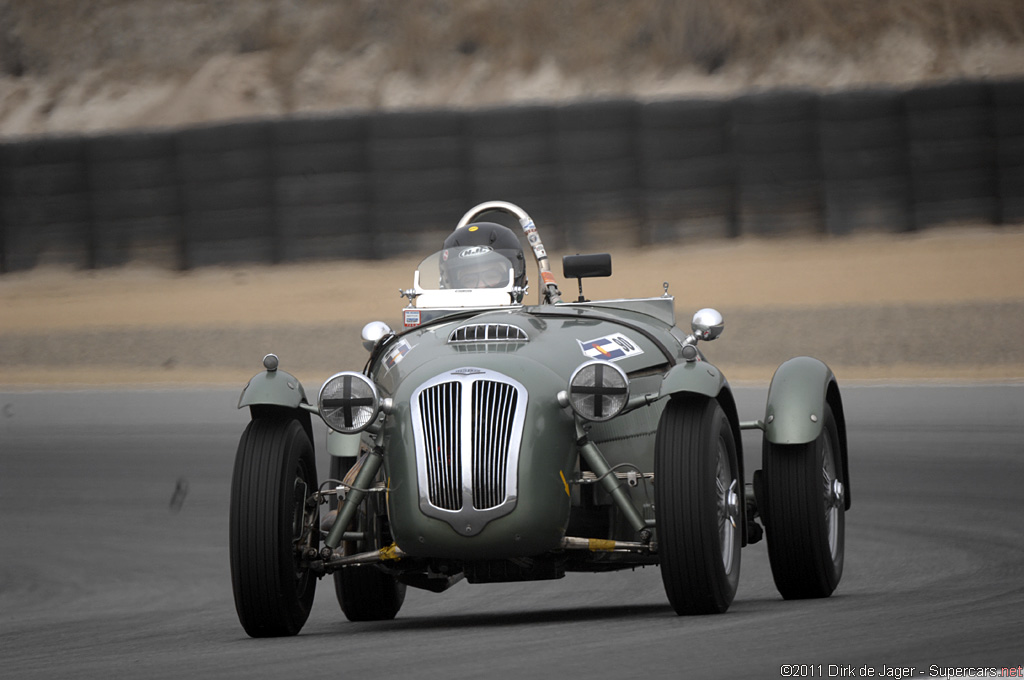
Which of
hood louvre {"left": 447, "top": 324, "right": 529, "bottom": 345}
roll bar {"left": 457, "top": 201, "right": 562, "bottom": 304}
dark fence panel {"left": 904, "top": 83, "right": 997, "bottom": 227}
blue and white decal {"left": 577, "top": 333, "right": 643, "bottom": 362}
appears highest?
dark fence panel {"left": 904, "top": 83, "right": 997, "bottom": 227}

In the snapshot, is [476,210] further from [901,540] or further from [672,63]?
[672,63]

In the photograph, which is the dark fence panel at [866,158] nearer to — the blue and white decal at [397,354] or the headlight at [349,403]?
the blue and white decal at [397,354]

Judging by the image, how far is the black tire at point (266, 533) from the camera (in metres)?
6.61

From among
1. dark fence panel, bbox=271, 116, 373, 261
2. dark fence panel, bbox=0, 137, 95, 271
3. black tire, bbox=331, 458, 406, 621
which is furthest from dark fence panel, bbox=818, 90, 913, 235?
black tire, bbox=331, 458, 406, 621

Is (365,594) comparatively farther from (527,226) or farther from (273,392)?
(527,226)

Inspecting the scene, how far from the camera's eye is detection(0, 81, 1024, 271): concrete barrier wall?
25.7 metres

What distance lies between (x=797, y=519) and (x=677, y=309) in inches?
653

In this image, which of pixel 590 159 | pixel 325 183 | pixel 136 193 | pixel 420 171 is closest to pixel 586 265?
pixel 590 159

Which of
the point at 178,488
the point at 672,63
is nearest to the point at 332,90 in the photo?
the point at 672,63

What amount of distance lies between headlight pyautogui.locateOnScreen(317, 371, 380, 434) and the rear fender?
1.83 meters

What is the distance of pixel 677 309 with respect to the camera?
78.1 ft

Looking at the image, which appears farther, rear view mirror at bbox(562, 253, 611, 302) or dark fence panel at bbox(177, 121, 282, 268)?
dark fence panel at bbox(177, 121, 282, 268)

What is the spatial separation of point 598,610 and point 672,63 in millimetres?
28333

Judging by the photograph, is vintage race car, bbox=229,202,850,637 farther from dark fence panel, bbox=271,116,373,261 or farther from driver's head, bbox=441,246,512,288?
dark fence panel, bbox=271,116,373,261
